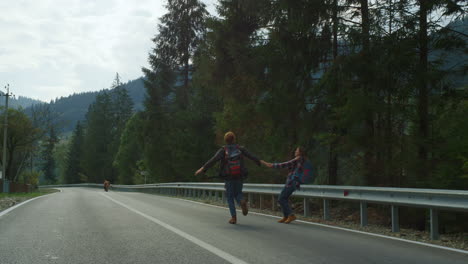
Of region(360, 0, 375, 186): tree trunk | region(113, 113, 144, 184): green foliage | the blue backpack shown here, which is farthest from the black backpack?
region(113, 113, 144, 184): green foliage

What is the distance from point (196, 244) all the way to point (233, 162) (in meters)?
3.19

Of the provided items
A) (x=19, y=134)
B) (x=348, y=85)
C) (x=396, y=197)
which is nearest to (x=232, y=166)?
(x=396, y=197)

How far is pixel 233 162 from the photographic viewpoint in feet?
30.6

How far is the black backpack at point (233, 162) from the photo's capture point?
9312 mm

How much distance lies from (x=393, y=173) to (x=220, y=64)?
32.4ft

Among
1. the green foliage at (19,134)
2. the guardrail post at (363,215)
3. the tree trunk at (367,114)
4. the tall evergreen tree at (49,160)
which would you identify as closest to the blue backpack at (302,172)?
the guardrail post at (363,215)

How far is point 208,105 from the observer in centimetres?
3538

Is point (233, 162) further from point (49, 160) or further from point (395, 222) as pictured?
point (49, 160)

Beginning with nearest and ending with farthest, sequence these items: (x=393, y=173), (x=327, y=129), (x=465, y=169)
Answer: (x=465, y=169) → (x=393, y=173) → (x=327, y=129)

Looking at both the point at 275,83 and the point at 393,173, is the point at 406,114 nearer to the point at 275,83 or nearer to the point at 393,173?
the point at 393,173

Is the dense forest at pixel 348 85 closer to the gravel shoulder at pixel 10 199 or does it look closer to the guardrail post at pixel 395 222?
the guardrail post at pixel 395 222

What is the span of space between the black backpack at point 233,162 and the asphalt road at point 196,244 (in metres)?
1.00

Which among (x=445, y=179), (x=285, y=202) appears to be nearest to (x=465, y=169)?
(x=445, y=179)

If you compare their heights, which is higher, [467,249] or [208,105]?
[208,105]
